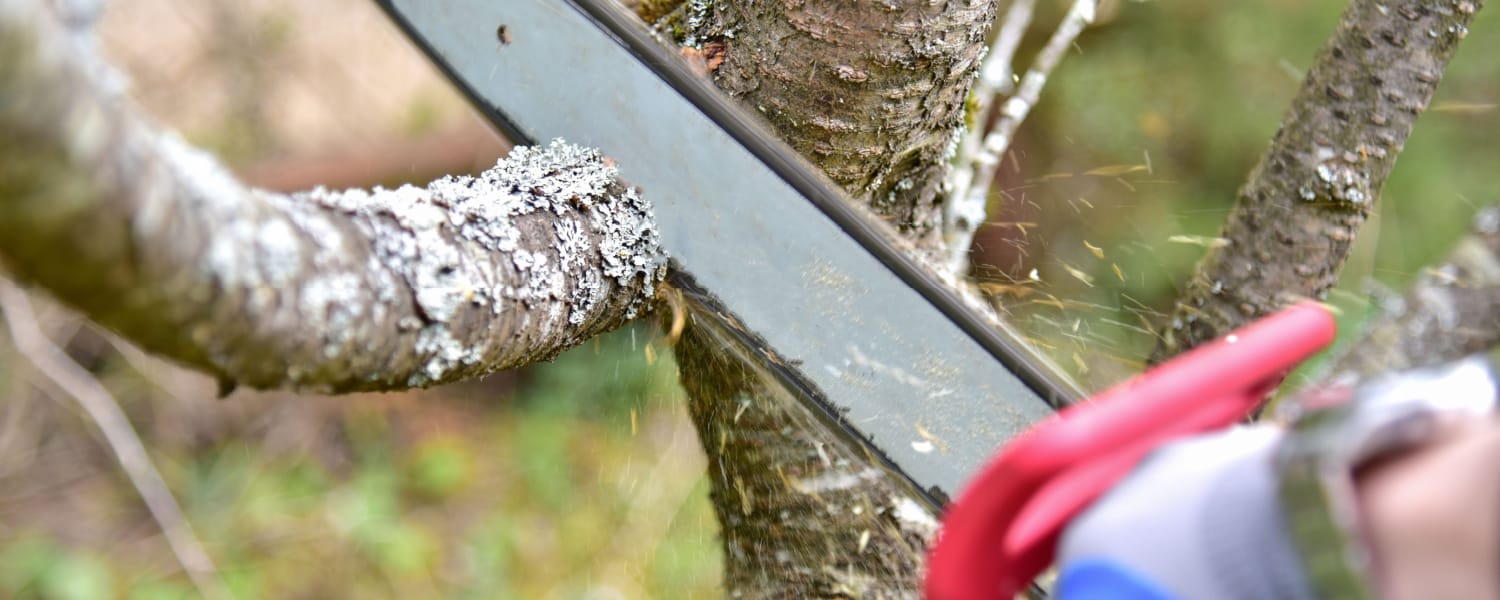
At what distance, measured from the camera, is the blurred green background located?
1.94m

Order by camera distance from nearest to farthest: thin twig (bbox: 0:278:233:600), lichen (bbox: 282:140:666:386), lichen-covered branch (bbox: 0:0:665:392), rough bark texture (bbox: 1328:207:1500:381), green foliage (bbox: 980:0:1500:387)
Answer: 1. lichen-covered branch (bbox: 0:0:665:392)
2. lichen (bbox: 282:140:666:386)
3. rough bark texture (bbox: 1328:207:1500:381)
4. thin twig (bbox: 0:278:233:600)
5. green foliage (bbox: 980:0:1500:387)

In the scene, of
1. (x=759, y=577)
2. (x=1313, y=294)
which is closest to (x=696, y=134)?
(x=759, y=577)

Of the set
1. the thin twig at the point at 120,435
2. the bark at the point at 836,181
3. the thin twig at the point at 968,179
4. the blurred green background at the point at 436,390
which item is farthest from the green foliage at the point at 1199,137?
the thin twig at the point at 120,435

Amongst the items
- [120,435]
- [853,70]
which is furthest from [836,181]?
[120,435]

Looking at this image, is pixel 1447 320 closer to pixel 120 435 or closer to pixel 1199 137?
pixel 1199 137

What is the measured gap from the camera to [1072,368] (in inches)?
38.7

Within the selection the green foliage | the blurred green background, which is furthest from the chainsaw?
the green foliage

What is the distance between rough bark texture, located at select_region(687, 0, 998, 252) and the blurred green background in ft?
3.46

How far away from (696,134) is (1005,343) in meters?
0.27

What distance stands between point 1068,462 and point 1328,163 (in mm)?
700

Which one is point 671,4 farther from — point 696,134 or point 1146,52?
point 1146,52

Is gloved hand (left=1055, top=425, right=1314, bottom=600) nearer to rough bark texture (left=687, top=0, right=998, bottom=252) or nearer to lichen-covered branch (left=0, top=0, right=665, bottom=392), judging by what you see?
lichen-covered branch (left=0, top=0, right=665, bottom=392)

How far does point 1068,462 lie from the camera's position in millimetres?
370

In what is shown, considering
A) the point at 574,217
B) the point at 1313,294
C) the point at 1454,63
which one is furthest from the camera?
the point at 1454,63
